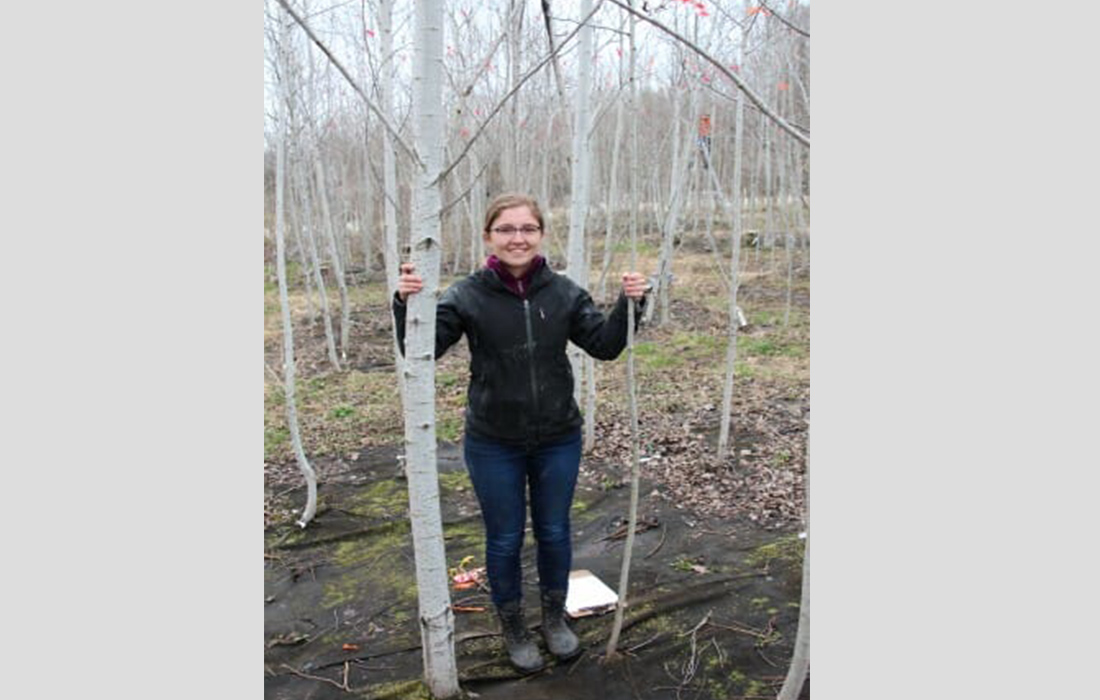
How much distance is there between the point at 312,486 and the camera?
375cm

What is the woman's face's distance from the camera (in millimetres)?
2215

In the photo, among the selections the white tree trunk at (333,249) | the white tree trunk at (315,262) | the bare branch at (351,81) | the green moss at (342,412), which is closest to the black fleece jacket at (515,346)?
the bare branch at (351,81)

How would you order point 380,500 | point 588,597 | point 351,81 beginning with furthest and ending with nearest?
point 380,500 → point 588,597 → point 351,81

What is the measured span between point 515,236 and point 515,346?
32cm

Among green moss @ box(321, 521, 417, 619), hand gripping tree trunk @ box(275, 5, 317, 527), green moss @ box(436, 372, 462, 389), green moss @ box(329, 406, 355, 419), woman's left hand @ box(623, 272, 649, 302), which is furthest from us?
green moss @ box(436, 372, 462, 389)

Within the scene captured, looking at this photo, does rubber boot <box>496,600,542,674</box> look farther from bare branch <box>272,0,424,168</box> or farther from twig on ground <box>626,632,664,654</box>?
bare branch <box>272,0,424,168</box>

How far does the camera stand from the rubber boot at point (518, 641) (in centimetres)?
238

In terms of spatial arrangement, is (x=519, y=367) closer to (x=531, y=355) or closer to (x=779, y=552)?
(x=531, y=355)

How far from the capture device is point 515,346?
2230 millimetres

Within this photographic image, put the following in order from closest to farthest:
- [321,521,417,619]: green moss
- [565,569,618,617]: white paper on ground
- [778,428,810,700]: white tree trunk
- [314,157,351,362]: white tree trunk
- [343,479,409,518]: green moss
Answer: [778,428,810,700]: white tree trunk
[565,569,618,617]: white paper on ground
[321,521,417,619]: green moss
[343,479,409,518]: green moss
[314,157,351,362]: white tree trunk

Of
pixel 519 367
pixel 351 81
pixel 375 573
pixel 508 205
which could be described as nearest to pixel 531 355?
pixel 519 367

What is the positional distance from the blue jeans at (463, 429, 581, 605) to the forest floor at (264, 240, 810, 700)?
0.33 meters

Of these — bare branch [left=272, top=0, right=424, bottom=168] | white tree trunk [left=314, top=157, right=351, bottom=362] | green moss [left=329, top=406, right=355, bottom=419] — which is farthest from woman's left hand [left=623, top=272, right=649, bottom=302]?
white tree trunk [left=314, top=157, right=351, bottom=362]

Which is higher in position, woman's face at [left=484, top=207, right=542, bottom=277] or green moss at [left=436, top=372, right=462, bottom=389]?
woman's face at [left=484, top=207, right=542, bottom=277]
